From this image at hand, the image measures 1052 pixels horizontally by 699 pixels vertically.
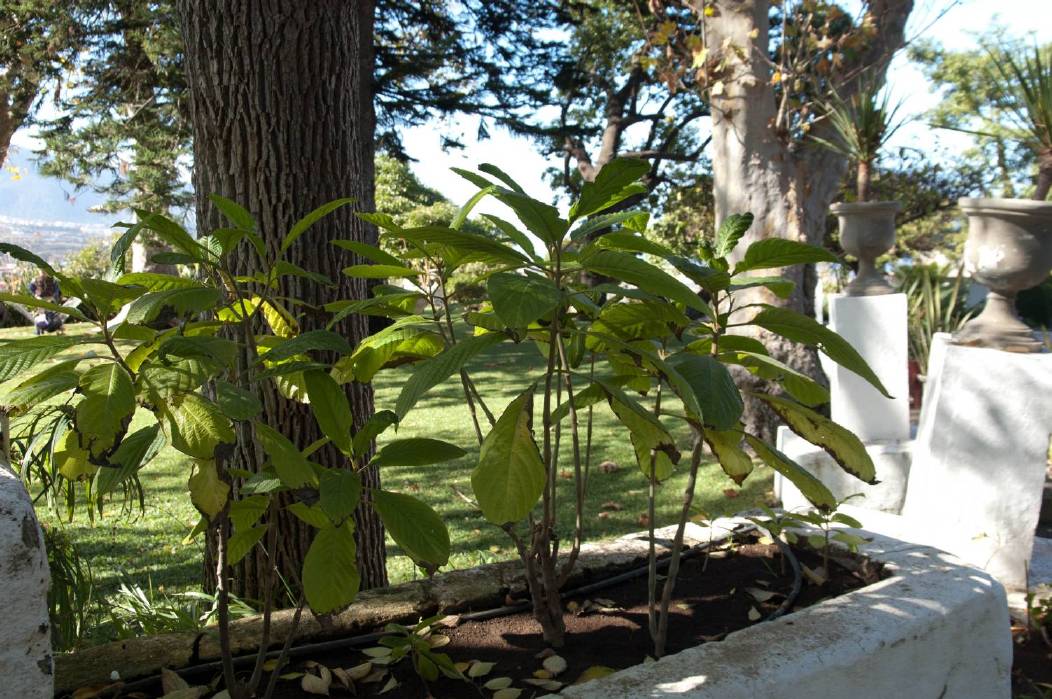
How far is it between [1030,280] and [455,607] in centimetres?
309

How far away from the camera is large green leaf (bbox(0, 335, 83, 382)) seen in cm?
122

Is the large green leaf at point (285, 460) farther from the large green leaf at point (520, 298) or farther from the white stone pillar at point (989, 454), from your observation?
the white stone pillar at point (989, 454)

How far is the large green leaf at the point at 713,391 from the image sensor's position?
4.18 feet

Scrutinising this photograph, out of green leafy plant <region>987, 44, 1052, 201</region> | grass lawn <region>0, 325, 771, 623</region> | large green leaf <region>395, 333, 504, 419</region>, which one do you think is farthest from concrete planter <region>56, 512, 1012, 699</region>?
green leafy plant <region>987, 44, 1052, 201</region>

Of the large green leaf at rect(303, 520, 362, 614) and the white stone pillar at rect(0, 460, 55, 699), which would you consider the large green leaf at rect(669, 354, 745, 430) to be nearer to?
the large green leaf at rect(303, 520, 362, 614)

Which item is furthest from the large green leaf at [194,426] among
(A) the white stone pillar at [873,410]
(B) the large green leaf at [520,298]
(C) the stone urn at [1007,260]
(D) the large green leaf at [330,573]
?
(A) the white stone pillar at [873,410]

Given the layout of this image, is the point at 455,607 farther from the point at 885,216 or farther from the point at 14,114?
the point at 14,114

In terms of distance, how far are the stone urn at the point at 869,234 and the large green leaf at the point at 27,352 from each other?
449cm

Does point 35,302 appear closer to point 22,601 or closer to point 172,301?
point 172,301

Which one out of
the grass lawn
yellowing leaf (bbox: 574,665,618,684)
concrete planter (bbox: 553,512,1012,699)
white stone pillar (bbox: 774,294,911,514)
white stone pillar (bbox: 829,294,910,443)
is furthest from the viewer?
white stone pillar (bbox: 829,294,910,443)

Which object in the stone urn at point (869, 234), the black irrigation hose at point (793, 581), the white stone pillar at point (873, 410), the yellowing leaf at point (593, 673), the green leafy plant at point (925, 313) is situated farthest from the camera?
the green leafy plant at point (925, 313)

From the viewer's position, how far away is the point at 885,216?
493 centimetres

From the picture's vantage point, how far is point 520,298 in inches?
45.6

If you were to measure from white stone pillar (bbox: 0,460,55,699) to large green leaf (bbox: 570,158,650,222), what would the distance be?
3.11 ft
